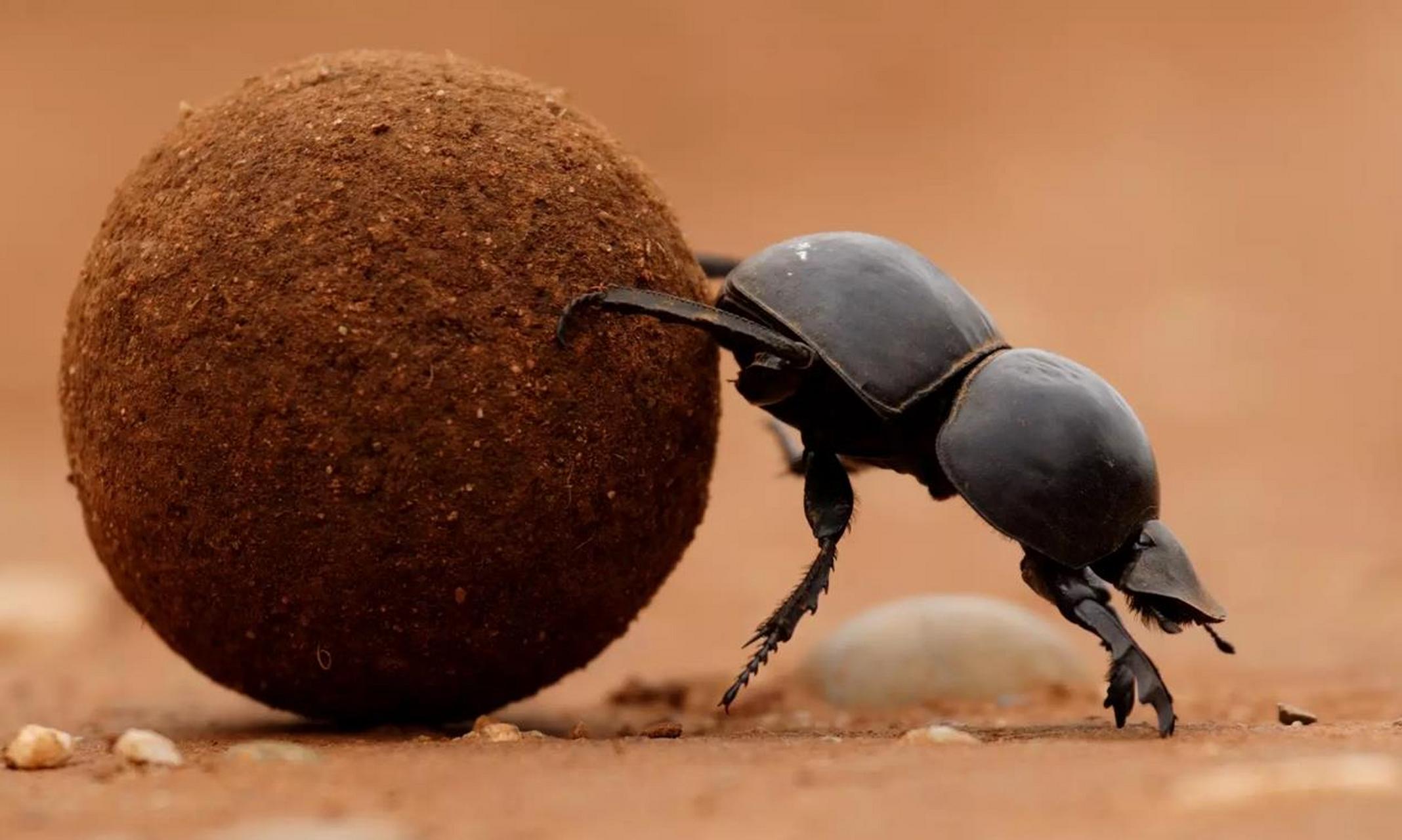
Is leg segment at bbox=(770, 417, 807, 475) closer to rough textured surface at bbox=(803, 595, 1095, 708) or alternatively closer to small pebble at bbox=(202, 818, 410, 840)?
rough textured surface at bbox=(803, 595, 1095, 708)

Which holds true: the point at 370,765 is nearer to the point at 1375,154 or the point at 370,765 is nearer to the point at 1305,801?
the point at 1305,801

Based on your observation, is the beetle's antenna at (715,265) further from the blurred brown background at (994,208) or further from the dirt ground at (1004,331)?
the blurred brown background at (994,208)

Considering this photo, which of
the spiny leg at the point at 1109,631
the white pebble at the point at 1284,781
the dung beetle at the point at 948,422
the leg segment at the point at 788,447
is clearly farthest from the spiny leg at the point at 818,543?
the white pebble at the point at 1284,781

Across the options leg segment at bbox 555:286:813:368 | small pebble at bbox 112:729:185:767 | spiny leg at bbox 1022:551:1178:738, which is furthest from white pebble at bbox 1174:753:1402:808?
small pebble at bbox 112:729:185:767

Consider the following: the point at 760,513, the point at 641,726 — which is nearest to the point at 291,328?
the point at 641,726

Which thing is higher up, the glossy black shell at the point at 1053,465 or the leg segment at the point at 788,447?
the leg segment at the point at 788,447

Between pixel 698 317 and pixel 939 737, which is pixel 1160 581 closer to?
pixel 939 737

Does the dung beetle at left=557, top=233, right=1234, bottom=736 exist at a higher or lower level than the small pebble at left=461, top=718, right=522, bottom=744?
higher
